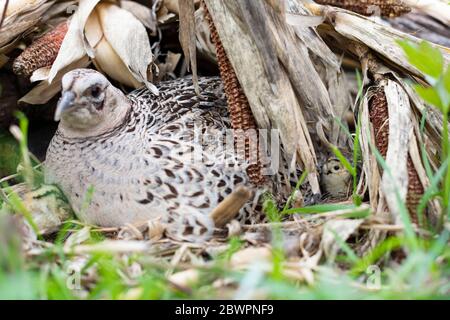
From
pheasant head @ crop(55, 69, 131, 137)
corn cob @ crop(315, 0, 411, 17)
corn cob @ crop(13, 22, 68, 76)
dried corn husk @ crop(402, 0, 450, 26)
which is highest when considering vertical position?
corn cob @ crop(315, 0, 411, 17)

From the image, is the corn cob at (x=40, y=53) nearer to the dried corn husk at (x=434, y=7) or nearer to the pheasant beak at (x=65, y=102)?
the pheasant beak at (x=65, y=102)

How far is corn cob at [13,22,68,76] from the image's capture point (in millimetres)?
2625

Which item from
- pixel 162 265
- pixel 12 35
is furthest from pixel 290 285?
pixel 12 35

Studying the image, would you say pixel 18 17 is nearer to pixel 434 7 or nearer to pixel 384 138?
pixel 384 138

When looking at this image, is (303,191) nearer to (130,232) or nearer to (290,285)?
(130,232)

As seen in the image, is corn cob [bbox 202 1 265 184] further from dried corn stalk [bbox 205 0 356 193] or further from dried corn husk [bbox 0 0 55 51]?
dried corn husk [bbox 0 0 55 51]

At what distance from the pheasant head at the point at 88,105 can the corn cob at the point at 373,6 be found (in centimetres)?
89

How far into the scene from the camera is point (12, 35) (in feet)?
8.98

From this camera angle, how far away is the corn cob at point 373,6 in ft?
8.68

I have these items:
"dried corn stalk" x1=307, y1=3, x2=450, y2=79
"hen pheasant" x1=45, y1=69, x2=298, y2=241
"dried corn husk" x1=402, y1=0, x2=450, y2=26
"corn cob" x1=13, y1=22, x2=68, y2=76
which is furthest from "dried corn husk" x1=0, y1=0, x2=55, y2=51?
"dried corn husk" x1=402, y1=0, x2=450, y2=26

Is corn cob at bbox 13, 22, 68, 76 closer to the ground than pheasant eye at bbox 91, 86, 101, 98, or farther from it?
farther from it

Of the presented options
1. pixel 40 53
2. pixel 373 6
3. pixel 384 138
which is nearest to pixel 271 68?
pixel 384 138
